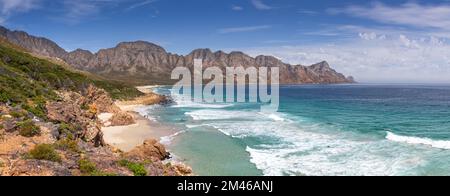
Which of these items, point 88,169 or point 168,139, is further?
point 168,139

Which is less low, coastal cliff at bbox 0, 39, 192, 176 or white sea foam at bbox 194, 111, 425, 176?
coastal cliff at bbox 0, 39, 192, 176

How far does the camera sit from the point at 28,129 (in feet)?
86.1

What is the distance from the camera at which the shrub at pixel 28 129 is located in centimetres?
2609

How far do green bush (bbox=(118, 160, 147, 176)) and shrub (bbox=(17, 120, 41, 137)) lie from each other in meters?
8.71

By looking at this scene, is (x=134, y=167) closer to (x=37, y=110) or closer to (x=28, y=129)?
(x=28, y=129)

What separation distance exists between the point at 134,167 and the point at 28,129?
987 cm

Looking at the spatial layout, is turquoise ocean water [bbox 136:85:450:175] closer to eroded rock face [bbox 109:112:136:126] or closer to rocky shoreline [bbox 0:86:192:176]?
rocky shoreline [bbox 0:86:192:176]

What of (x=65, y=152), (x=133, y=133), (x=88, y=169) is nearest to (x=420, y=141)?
(x=133, y=133)

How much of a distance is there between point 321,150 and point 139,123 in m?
29.1

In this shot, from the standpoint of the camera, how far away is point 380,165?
93.6 ft

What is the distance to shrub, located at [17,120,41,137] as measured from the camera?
26094 millimetres

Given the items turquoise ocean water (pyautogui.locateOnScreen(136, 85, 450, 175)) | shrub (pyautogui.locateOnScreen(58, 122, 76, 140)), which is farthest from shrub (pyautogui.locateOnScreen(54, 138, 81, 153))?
turquoise ocean water (pyautogui.locateOnScreen(136, 85, 450, 175))
